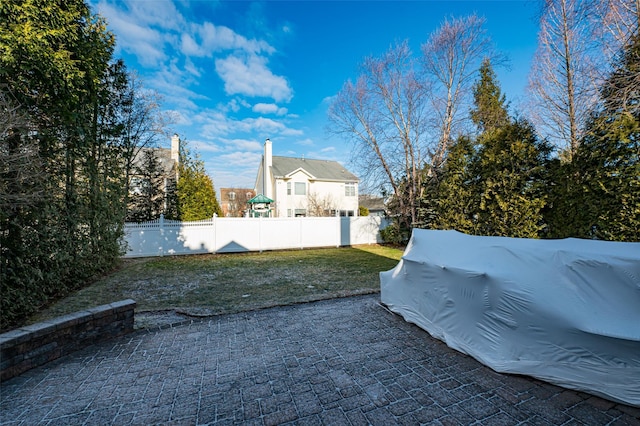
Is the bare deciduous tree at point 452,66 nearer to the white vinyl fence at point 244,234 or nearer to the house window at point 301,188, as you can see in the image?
the white vinyl fence at point 244,234

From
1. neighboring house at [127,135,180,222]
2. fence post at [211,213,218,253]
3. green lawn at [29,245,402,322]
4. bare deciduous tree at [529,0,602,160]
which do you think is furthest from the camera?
neighboring house at [127,135,180,222]

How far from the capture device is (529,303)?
2406 millimetres

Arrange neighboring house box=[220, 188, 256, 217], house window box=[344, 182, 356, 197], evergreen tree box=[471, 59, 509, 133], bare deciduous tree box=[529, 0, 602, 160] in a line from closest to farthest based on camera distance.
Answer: bare deciduous tree box=[529, 0, 602, 160] < evergreen tree box=[471, 59, 509, 133] < house window box=[344, 182, 356, 197] < neighboring house box=[220, 188, 256, 217]

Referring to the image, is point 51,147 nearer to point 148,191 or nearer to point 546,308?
point 546,308

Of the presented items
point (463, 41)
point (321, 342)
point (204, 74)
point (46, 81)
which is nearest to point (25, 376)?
point (321, 342)

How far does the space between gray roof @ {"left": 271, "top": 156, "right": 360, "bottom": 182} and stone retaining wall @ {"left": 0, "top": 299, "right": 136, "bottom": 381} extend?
17229 millimetres

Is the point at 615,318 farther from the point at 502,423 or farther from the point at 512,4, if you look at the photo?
the point at 512,4

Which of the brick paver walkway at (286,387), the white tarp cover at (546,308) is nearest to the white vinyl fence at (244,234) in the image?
→ the brick paver walkway at (286,387)

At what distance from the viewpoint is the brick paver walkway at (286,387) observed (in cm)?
202

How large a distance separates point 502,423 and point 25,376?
4.34 m

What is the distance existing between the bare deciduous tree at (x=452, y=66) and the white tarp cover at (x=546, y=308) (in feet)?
32.8

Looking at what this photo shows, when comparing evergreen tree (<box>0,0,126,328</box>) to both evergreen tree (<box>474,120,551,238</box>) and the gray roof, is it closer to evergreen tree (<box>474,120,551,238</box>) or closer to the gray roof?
evergreen tree (<box>474,120,551,238</box>)

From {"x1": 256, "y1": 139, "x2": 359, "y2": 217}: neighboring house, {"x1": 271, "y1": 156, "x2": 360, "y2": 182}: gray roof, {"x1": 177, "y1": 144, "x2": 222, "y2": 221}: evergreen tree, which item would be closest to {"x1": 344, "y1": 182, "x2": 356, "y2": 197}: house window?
{"x1": 256, "y1": 139, "x2": 359, "y2": 217}: neighboring house

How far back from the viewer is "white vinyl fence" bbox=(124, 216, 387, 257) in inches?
397
